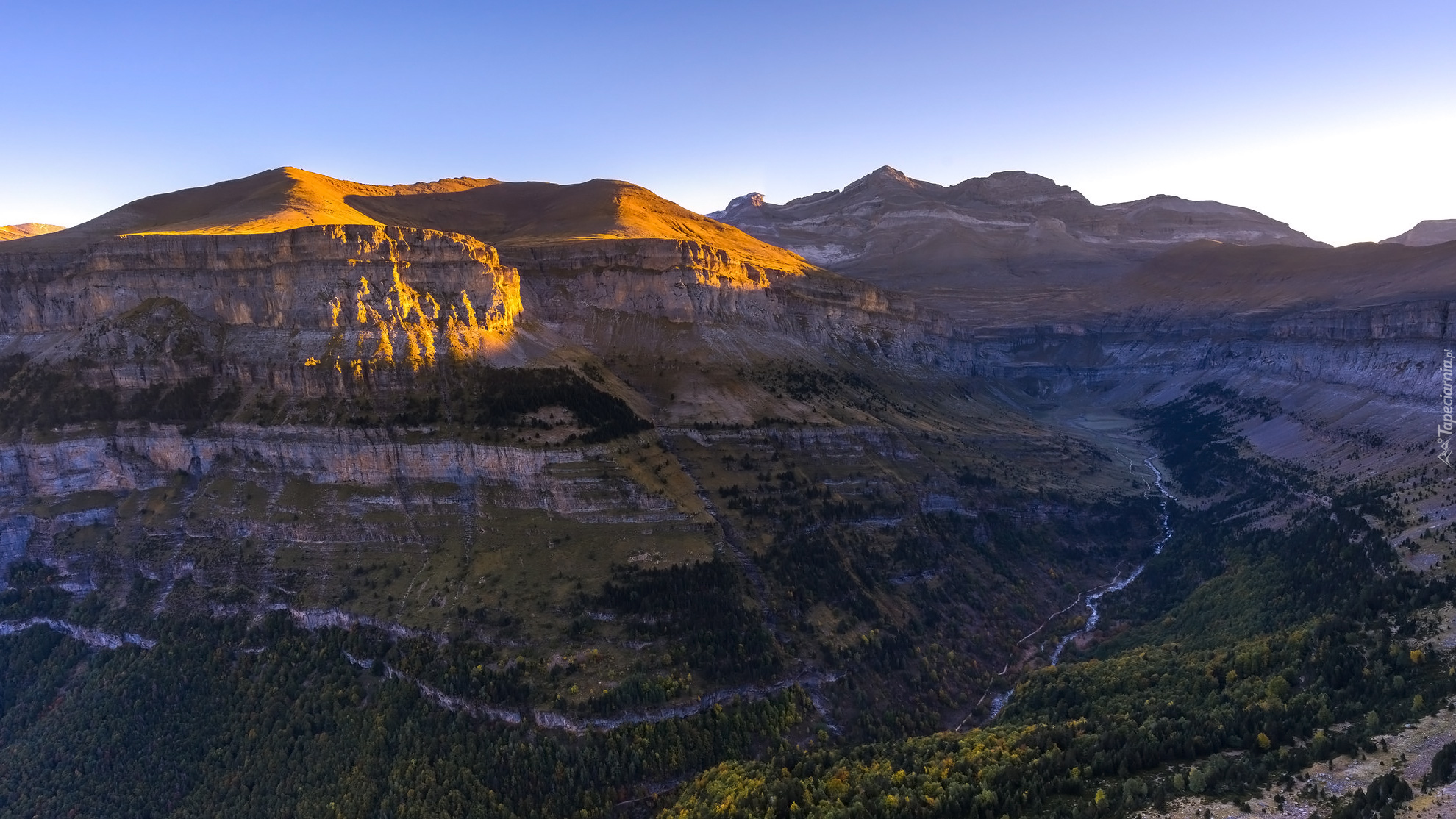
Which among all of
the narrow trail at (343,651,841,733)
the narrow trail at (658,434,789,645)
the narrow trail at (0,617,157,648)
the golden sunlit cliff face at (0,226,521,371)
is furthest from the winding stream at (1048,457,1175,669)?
the narrow trail at (0,617,157,648)

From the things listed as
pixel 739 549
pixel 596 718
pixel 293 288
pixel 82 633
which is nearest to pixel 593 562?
pixel 739 549

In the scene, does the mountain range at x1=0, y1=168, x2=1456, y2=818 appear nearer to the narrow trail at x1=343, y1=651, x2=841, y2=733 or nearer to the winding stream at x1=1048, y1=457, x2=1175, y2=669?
the narrow trail at x1=343, y1=651, x2=841, y2=733

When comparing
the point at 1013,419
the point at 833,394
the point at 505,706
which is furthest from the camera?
the point at 1013,419

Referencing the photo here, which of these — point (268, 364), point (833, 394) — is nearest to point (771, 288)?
point (833, 394)

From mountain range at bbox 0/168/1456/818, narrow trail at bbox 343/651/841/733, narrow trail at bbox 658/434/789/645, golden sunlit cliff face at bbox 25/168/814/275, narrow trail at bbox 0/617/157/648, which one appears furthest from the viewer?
golden sunlit cliff face at bbox 25/168/814/275

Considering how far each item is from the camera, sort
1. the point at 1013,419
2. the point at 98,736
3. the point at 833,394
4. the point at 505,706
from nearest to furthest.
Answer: the point at 505,706
the point at 98,736
the point at 833,394
the point at 1013,419

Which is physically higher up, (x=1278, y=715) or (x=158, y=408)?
(x=158, y=408)

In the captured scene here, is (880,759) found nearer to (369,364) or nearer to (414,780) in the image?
(414,780)

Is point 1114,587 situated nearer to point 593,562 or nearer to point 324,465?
point 593,562
